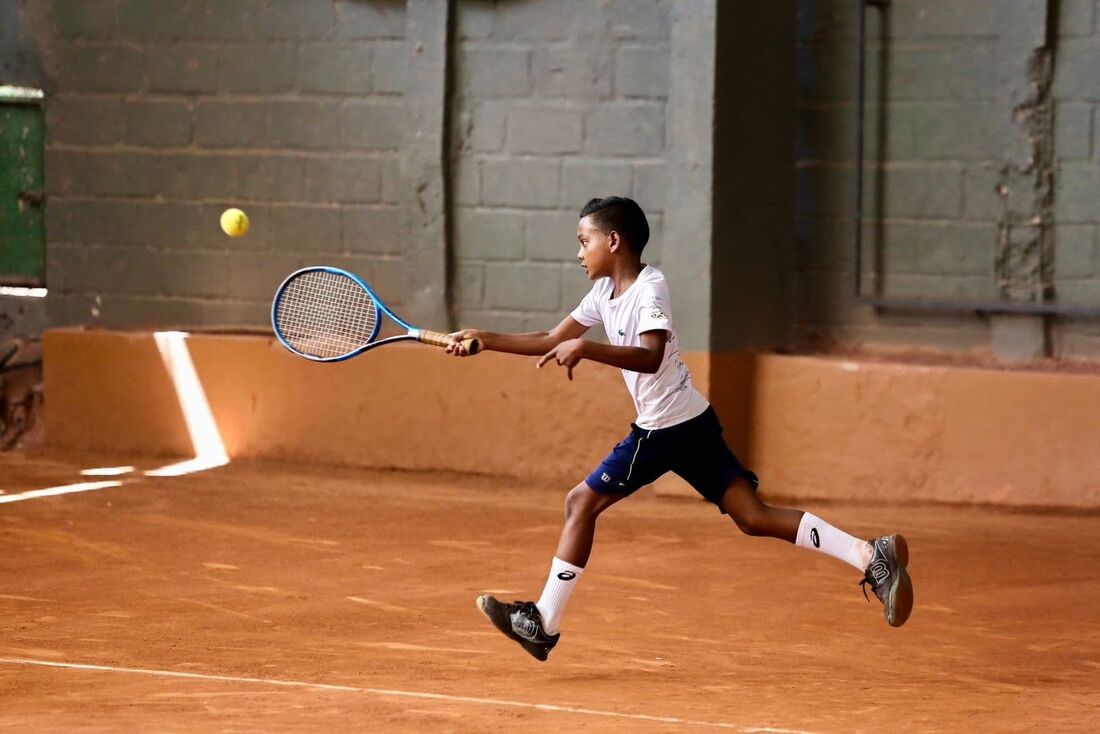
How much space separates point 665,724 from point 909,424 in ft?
14.1

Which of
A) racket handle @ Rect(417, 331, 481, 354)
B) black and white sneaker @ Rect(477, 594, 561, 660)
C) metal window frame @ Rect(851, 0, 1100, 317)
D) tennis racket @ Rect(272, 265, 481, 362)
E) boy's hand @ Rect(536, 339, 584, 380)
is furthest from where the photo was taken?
metal window frame @ Rect(851, 0, 1100, 317)

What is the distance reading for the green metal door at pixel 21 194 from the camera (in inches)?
392

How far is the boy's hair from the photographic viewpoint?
5.06 m

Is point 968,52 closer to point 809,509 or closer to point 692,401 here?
point 809,509

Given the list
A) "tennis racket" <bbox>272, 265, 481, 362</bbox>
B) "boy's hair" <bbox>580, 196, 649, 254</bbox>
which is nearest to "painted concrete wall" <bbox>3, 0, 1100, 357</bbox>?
"tennis racket" <bbox>272, 265, 481, 362</bbox>

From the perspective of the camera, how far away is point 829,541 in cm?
523

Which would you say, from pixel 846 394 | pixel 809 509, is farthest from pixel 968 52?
pixel 809 509

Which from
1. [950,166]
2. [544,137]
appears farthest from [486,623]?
[950,166]

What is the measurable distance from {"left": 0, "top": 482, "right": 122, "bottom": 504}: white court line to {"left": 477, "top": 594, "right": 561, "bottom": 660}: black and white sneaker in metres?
4.16

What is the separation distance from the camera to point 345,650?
17.2 ft

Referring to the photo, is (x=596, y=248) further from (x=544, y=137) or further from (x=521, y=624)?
(x=544, y=137)

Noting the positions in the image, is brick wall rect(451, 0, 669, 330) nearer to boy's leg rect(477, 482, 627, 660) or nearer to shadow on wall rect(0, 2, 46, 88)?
shadow on wall rect(0, 2, 46, 88)

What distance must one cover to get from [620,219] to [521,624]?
4.29ft

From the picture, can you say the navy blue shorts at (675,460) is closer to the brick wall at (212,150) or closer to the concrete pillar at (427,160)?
the concrete pillar at (427,160)
